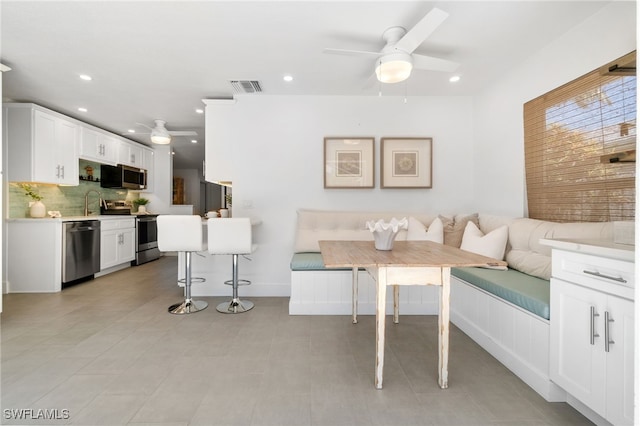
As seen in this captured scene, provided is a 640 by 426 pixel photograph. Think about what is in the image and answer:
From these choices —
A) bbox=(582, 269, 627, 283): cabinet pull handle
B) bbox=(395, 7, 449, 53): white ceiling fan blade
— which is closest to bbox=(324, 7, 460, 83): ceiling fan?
bbox=(395, 7, 449, 53): white ceiling fan blade

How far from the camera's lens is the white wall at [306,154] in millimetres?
3619

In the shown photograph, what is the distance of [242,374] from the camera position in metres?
1.84

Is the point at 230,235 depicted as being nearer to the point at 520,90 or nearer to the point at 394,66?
the point at 394,66

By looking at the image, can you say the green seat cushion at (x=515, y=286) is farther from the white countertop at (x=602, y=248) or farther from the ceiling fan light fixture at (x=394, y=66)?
the ceiling fan light fixture at (x=394, y=66)

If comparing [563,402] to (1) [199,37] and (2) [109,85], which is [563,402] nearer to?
(1) [199,37]

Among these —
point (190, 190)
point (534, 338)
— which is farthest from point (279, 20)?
point (190, 190)

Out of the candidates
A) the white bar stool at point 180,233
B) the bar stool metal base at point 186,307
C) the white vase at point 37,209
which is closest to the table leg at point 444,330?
the white bar stool at point 180,233

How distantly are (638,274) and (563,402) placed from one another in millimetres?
1165

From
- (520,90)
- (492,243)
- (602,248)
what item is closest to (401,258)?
(602,248)

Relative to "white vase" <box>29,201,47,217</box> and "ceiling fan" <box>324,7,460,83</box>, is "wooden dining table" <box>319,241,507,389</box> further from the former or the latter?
"white vase" <box>29,201,47,217</box>

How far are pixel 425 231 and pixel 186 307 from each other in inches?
105

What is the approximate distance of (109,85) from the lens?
3262 millimetres

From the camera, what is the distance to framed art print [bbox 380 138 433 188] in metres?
Result: 3.65

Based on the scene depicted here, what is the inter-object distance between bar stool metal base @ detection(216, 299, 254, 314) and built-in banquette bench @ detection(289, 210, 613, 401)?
53cm
